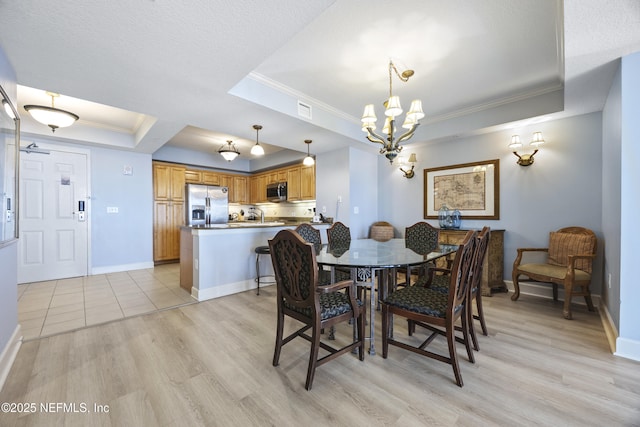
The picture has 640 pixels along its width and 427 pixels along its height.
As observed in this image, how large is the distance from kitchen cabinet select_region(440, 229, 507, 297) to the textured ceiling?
1.55 meters

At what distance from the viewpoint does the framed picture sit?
3.81 m

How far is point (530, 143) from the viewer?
11.2ft

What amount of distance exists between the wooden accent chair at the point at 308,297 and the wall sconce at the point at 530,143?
126 inches

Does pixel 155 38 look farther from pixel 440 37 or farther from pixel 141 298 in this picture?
pixel 141 298

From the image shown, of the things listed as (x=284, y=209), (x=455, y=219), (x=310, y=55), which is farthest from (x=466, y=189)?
(x=284, y=209)

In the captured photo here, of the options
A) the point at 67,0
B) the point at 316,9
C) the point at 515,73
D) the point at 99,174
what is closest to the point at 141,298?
the point at 99,174

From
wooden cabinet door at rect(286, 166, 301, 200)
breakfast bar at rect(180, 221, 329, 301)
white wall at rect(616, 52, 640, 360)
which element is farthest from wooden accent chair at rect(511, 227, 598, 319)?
wooden cabinet door at rect(286, 166, 301, 200)

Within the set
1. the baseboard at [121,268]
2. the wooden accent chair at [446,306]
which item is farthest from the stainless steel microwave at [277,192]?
the wooden accent chair at [446,306]

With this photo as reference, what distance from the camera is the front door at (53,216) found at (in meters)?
4.04

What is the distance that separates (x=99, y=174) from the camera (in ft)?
15.3

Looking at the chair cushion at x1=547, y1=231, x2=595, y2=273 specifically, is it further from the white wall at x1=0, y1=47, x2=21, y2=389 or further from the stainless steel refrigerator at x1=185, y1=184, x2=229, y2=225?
the stainless steel refrigerator at x1=185, y1=184, x2=229, y2=225

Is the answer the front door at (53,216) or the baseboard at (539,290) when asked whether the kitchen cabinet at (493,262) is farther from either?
the front door at (53,216)

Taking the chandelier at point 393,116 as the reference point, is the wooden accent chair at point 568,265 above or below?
below

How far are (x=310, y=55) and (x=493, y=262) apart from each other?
3451 millimetres
